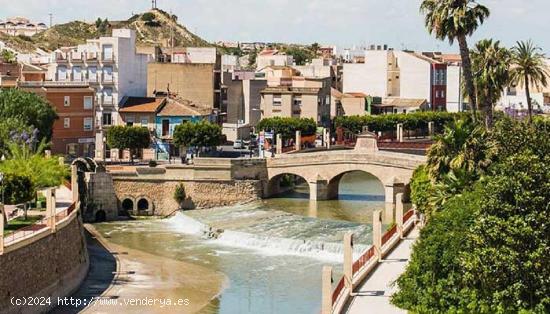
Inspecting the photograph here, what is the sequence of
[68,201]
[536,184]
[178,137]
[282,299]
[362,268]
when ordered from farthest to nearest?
1. [178,137]
2. [68,201]
3. [282,299]
4. [362,268]
5. [536,184]

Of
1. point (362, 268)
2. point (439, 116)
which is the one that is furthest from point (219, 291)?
point (439, 116)

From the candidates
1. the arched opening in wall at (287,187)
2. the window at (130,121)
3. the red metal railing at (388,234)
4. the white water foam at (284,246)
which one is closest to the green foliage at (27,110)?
the window at (130,121)

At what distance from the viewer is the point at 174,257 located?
63.8m

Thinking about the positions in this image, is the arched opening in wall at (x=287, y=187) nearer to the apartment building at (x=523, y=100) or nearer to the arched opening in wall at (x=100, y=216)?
the arched opening in wall at (x=100, y=216)

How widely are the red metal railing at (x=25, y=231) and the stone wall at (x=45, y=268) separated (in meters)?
0.55

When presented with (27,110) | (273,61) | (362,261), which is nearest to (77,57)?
(27,110)

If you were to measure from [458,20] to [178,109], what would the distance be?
4574cm

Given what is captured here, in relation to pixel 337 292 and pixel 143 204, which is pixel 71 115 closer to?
pixel 143 204

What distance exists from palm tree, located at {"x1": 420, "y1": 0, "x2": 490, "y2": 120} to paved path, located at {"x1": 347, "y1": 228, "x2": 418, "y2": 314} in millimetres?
19005

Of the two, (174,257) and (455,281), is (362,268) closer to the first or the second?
(455,281)

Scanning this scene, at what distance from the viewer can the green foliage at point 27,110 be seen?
8469 cm

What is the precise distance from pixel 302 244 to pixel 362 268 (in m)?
22.3

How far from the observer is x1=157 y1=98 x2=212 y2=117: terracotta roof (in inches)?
4018

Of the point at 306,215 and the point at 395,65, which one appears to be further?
the point at 395,65
